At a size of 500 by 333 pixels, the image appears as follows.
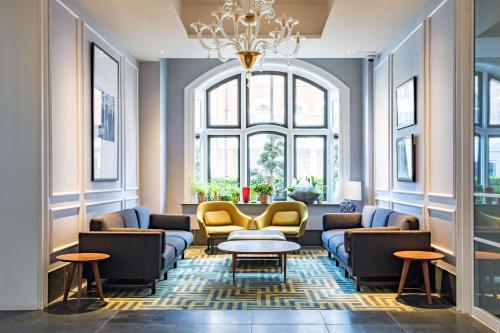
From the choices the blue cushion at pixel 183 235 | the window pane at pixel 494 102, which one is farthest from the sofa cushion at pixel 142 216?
the window pane at pixel 494 102

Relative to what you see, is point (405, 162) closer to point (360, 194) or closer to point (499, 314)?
point (360, 194)

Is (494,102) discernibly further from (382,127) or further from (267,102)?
(267,102)

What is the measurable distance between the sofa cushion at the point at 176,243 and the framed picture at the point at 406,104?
11.2 ft

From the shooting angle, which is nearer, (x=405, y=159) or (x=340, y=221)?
(x=405, y=159)

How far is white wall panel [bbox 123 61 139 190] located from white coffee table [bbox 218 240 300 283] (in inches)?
92.4

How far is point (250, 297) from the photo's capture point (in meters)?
5.42

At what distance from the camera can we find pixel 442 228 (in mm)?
5441

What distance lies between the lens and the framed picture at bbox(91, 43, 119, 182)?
6379 mm

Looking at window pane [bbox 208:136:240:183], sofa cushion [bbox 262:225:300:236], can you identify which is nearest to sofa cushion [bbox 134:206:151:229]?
sofa cushion [bbox 262:225:300:236]

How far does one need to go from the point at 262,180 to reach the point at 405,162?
3.74 metres

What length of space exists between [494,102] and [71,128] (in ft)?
14.2

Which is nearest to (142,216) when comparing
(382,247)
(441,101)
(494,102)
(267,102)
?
(382,247)

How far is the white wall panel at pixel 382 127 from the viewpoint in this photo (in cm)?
764

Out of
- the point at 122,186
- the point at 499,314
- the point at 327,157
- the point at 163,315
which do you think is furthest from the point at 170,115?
the point at 499,314
